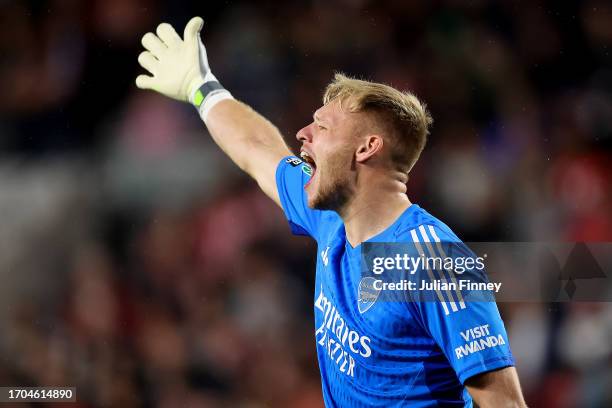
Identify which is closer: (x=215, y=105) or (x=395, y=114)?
(x=395, y=114)

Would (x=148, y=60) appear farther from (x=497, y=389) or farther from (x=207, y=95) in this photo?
(x=497, y=389)

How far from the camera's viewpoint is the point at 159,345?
5.17m

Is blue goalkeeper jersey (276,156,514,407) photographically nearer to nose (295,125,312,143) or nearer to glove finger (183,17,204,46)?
nose (295,125,312,143)

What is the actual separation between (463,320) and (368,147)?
2.59 ft

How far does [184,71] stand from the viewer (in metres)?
3.66

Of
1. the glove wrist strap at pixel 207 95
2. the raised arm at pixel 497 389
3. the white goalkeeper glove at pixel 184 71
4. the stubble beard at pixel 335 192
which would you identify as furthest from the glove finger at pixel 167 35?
the raised arm at pixel 497 389

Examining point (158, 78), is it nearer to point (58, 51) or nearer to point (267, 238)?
point (267, 238)

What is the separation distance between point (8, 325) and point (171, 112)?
1.86 metres

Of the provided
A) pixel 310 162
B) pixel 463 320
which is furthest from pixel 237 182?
pixel 463 320

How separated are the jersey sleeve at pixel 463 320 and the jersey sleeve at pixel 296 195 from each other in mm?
842

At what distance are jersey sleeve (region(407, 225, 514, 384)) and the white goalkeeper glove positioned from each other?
1.61 meters

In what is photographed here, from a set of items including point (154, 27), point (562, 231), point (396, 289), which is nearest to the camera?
point (396, 289)

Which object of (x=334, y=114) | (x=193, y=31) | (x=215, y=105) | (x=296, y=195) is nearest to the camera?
(x=334, y=114)

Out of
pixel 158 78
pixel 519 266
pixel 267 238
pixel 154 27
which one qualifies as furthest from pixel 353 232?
pixel 154 27
